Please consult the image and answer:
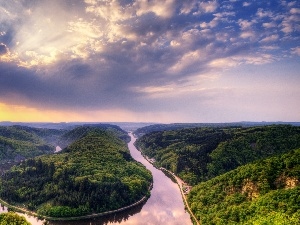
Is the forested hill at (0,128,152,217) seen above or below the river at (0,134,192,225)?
above

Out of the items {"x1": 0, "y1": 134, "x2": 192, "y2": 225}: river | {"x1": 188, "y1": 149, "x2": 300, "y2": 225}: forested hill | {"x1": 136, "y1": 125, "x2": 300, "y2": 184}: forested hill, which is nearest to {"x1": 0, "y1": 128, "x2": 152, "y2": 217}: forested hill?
{"x1": 0, "y1": 134, "x2": 192, "y2": 225}: river

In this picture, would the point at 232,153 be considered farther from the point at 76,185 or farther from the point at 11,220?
the point at 11,220

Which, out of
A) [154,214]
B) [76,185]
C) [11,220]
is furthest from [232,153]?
[11,220]

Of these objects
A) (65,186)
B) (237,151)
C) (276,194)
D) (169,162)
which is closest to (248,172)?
(276,194)

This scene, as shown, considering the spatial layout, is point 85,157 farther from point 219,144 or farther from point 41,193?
point 219,144

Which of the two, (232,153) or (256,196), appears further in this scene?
(232,153)

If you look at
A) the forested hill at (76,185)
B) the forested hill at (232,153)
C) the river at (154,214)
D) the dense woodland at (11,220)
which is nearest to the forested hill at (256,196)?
the river at (154,214)

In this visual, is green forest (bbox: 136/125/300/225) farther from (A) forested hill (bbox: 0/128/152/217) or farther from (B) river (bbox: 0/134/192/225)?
(A) forested hill (bbox: 0/128/152/217)
